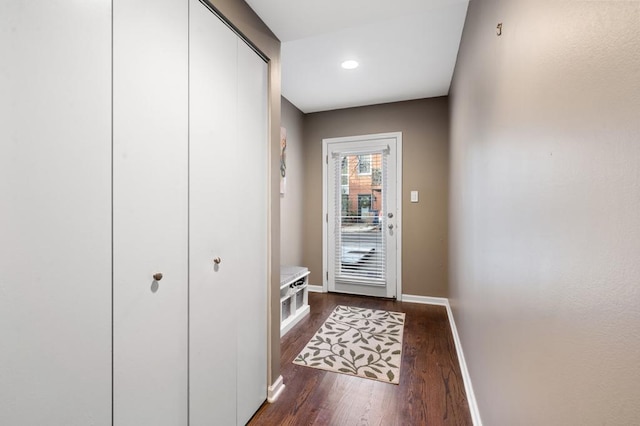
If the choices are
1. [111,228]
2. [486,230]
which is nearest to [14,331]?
[111,228]

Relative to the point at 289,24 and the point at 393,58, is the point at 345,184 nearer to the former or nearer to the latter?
the point at 393,58

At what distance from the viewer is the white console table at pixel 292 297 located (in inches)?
111

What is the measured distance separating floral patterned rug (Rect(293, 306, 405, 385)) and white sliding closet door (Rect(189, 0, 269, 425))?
2.23ft

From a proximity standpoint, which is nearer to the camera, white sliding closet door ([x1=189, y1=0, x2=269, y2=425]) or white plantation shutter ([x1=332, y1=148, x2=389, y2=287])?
white sliding closet door ([x1=189, y1=0, x2=269, y2=425])

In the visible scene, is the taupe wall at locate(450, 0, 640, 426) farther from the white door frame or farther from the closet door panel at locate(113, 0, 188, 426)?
the white door frame

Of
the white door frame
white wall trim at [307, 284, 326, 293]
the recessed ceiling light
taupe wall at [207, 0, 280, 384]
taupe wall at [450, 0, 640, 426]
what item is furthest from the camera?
white wall trim at [307, 284, 326, 293]

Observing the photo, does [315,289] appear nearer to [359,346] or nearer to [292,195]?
[292,195]

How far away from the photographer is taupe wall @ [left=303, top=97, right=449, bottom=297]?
11.9 feet

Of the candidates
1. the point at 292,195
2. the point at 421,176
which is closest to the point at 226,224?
the point at 292,195

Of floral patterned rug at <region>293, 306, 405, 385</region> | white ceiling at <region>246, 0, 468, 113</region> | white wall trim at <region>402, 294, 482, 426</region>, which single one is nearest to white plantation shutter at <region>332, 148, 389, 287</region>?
white wall trim at <region>402, 294, 482, 426</region>

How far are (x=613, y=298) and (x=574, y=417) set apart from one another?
326mm

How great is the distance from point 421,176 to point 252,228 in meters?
2.72

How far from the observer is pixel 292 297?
Answer: 303cm

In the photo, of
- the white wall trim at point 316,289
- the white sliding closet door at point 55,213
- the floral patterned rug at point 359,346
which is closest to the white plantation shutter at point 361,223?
the white wall trim at point 316,289
